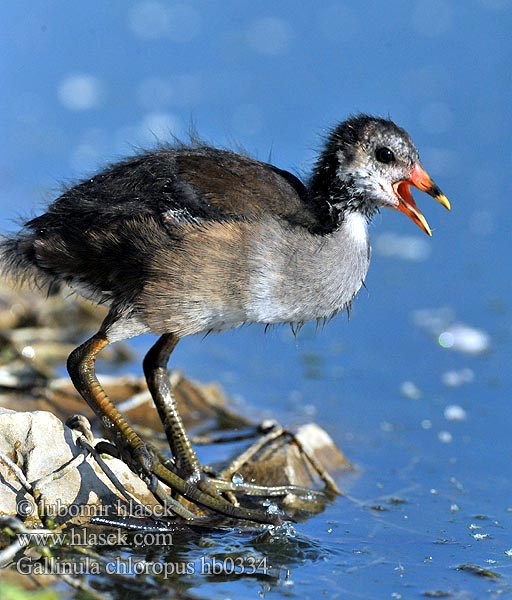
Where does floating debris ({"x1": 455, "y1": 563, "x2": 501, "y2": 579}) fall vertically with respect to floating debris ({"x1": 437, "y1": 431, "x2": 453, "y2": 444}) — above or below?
below

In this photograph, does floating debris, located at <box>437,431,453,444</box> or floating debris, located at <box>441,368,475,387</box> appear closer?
floating debris, located at <box>437,431,453,444</box>

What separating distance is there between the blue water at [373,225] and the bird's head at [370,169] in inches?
12.6

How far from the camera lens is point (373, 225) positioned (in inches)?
203

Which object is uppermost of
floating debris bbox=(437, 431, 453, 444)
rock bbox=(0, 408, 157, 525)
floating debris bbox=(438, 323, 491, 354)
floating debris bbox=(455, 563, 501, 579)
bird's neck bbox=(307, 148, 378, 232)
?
floating debris bbox=(438, 323, 491, 354)

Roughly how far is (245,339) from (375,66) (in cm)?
353

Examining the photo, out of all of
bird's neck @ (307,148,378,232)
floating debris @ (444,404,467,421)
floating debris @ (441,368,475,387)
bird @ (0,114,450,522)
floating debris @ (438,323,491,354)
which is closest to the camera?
bird @ (0,114,450,522)

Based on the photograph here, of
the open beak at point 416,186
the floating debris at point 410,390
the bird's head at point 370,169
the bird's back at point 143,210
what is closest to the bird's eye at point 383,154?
the bird's head at point 370,169

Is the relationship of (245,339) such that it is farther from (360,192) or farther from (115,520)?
(115,520)

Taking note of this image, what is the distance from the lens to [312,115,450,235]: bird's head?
4676 mm

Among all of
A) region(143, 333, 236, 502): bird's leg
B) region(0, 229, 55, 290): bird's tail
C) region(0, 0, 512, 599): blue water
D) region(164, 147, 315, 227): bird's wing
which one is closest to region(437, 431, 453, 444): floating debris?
region(0, 0, 512, 599): blue water

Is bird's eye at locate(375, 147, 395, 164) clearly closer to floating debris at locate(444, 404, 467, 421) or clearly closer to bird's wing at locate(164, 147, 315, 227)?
bird's wing at locate(164, 147, 315, 227)

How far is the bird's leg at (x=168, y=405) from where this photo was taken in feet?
15.4

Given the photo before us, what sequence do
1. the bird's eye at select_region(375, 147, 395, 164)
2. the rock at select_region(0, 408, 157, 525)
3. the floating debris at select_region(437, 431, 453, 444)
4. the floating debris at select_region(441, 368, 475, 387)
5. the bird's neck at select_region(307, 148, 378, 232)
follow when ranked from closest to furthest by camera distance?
the rock at select_region(0, 408, 157, 525), the bird's neck at select_region(307, 148, 378, 232), the bird's eye at select_region(375, 147, 395, 164), the floating debris at select_region(437, 431, 453, 444), the floating debris at select_region(441, 368, 475, 387)

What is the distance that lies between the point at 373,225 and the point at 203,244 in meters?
1.19
